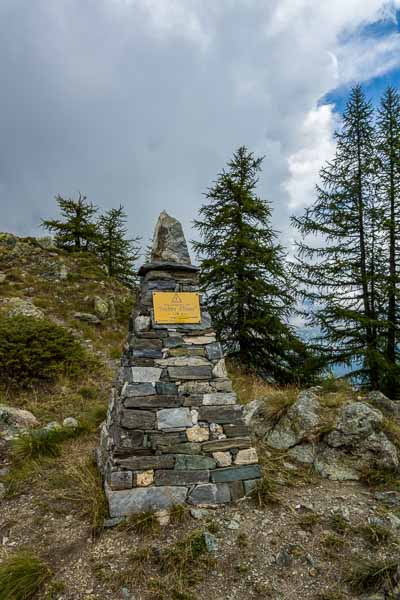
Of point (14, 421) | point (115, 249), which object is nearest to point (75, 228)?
point (115, 249)

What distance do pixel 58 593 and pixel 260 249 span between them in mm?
9897

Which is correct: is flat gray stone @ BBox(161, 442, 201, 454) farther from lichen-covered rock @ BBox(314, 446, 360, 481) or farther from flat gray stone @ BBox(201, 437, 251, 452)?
lichen-covered rock @ BBox(314, 446, 360, 481)

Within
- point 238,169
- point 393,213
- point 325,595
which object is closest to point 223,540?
point 325,595

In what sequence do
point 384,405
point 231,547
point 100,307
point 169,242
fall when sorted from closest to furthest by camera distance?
point 231,547
point 169,242
point 384,405
point 100,307

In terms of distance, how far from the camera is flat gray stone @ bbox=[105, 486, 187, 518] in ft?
12.4

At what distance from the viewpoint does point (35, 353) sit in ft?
27.0

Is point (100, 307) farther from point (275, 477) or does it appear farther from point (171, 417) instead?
point (275, 477)

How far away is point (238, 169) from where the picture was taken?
12484mm

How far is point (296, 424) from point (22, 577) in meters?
4.23

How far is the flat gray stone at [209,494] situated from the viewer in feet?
13.1

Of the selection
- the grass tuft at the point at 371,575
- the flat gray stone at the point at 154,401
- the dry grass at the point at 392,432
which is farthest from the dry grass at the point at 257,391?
the grass tuft at the point at 371,575

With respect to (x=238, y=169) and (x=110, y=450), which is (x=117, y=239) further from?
(x=110, y=450)

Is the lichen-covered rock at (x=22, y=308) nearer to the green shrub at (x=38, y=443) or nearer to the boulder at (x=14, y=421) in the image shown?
the boulder at (x=14, y=421)

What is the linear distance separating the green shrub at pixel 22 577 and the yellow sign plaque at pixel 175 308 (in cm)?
288
